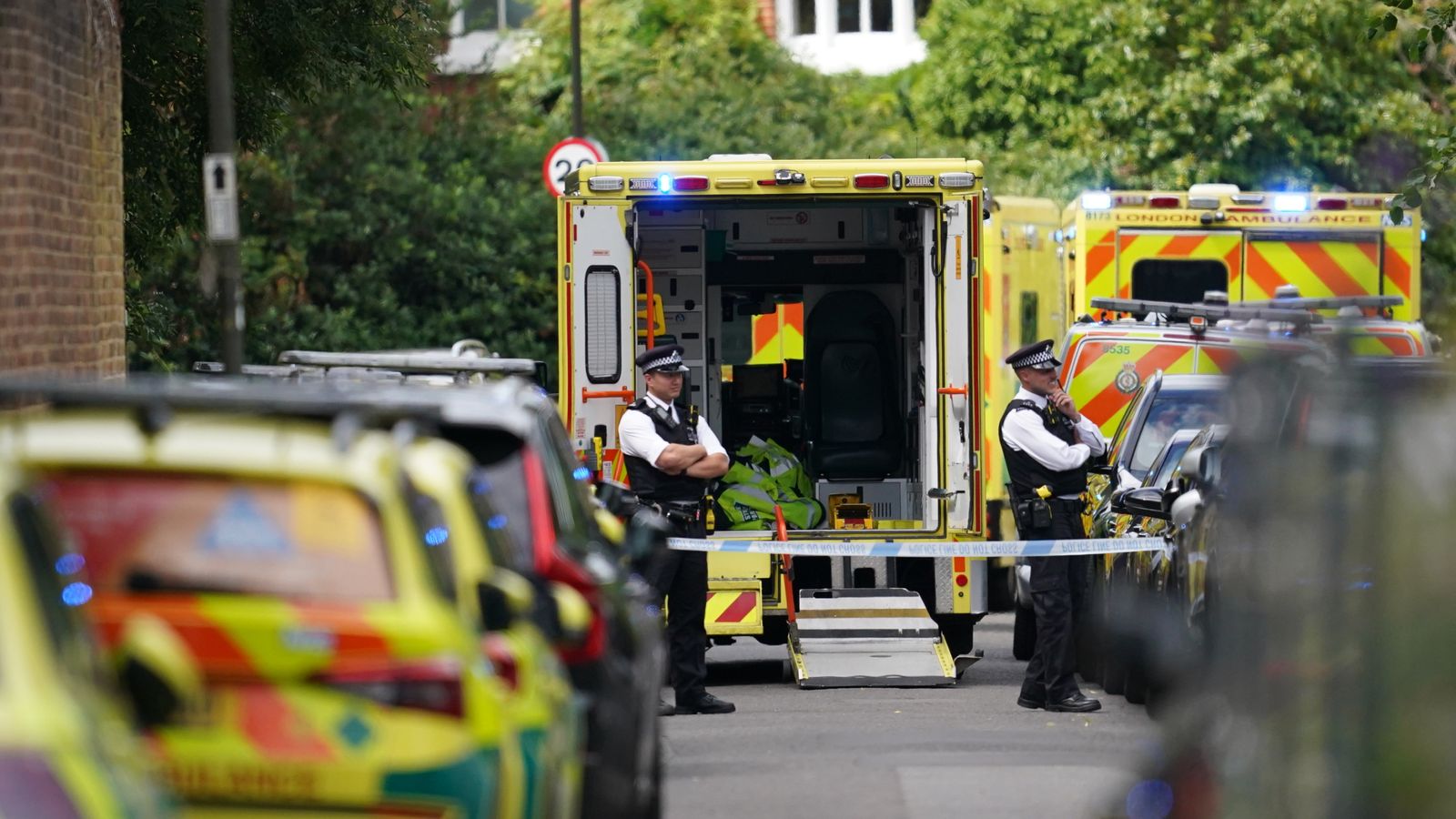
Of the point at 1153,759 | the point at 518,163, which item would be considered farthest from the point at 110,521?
the point at 518,163

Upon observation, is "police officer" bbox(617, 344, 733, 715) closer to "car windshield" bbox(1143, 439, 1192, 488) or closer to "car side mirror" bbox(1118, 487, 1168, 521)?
"car side mirror" bbox(1118, 487, 1168, 521)

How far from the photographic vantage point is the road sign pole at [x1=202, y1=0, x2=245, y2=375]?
10445 mm

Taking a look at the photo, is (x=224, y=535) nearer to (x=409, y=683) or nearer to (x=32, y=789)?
(x=409, y=683)

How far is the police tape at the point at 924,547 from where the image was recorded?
11.3 metres

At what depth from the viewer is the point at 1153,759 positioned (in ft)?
17.0

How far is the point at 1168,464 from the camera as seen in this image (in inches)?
489

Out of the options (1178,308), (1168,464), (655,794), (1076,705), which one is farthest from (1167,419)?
(655,794)

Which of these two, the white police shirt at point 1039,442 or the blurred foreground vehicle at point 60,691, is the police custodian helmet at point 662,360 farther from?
the blurred foreground vehicle at point 60,691

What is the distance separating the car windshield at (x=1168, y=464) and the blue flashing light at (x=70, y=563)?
7.87 metres

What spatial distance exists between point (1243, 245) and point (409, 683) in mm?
13421

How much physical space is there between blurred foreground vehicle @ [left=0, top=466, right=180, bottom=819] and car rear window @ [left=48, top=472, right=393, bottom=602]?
5.1 inches

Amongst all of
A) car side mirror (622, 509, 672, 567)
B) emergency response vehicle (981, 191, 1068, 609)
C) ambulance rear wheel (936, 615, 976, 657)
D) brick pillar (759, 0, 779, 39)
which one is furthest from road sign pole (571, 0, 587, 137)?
brick pillar (759, 0, 779, 39)

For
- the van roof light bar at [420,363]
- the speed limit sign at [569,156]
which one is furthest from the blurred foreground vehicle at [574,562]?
the speed limit sign at [569,156]

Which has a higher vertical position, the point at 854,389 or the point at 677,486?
the point at 854,389
